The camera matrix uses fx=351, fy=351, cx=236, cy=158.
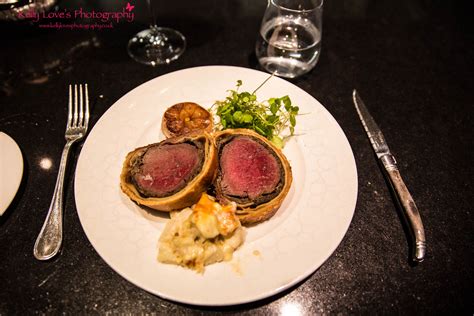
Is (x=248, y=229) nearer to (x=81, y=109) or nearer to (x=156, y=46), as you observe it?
(x=81, y=109)

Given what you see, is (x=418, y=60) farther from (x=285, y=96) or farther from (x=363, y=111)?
(x=285, y=96)

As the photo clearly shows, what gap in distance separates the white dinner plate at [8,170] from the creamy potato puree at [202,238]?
0.76 meters

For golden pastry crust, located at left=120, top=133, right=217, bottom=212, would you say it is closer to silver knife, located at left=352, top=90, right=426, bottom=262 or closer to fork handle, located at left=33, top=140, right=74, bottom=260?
fork handle, located at left=33, top=140, right=74, bottom=260

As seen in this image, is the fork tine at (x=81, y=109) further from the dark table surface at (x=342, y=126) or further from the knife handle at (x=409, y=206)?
the knife handle at (x=409, y=206)

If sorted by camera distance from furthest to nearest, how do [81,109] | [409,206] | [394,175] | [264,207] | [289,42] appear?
[289,42] → [81,109] → [394,175] → [409,206] → [264,207]

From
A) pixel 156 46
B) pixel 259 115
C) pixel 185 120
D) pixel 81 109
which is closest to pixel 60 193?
pixel 81 109

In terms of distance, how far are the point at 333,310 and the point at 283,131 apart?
3.04 ft

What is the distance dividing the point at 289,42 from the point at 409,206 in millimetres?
1270

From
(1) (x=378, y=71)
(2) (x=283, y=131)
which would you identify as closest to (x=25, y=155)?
(2) (x=283, y=131)

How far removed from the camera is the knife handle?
1554 millimetres

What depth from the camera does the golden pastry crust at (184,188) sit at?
5.02 feet

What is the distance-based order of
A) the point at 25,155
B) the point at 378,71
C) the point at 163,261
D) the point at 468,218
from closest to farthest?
the point at 163,261 → the point at 468,218 → the point at 25,155 → the point at 378,71

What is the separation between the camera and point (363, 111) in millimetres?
2127

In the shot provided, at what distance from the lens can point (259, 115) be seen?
192 centimetres
